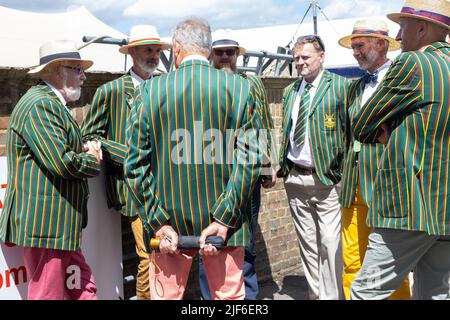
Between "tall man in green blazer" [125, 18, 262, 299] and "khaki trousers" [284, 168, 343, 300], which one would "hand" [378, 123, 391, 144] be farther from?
"khaki trousers" [284, 168, 343, 300]

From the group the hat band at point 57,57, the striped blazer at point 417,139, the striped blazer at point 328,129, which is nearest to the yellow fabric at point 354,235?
the striped blazer at point 328,129

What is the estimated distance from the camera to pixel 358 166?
13.4 ft

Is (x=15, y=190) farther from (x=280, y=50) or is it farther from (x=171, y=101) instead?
(x=280, y=50)

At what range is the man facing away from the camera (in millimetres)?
4534

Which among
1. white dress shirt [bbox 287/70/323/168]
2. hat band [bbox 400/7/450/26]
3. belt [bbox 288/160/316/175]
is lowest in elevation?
belt [bbox 288/160/316/175]

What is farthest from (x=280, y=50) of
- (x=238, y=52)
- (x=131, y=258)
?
(x=131, y=258)

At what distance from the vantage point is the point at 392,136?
3076 millimetres

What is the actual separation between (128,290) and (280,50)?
4.73m

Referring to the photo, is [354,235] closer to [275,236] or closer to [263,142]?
[263,142]

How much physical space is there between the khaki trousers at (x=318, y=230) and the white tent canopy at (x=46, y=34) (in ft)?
21.4

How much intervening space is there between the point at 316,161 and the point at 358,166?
549 millimetres

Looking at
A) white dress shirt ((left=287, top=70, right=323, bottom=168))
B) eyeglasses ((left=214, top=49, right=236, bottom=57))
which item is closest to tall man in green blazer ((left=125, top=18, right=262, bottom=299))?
white dress shirt ((left=287, top=70, right=323, bottom=168))

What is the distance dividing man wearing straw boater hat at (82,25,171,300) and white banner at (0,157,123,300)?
0.37ft
